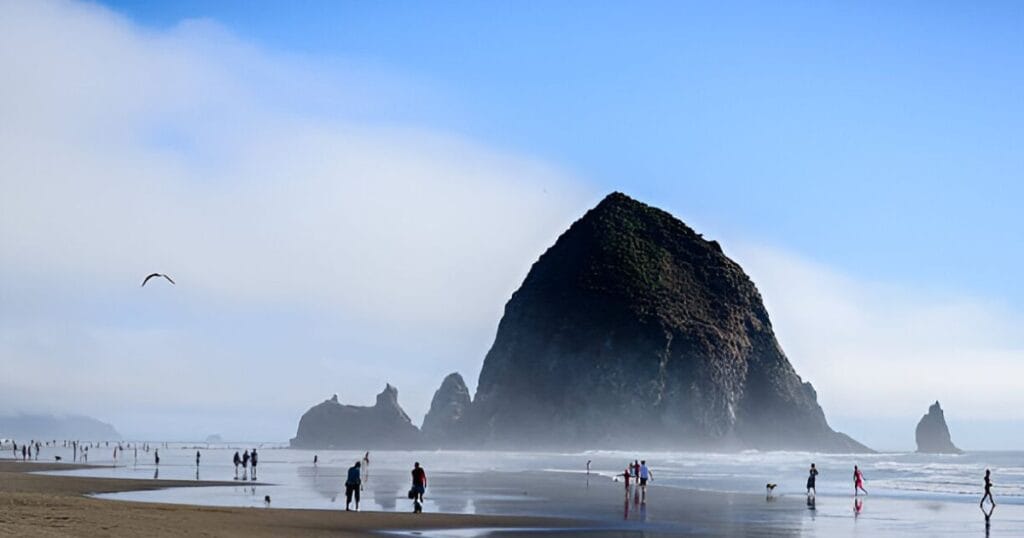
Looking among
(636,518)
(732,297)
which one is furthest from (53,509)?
(732,297)

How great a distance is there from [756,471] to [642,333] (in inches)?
2608

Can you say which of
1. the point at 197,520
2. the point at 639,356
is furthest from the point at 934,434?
the point at 197,520

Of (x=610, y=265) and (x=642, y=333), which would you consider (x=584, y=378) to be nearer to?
(x=642, y=333)

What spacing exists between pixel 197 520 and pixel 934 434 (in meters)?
177

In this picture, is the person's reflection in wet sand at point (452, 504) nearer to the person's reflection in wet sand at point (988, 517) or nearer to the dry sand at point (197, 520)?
the dry sand at point (197, 520)

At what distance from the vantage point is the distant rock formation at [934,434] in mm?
179000

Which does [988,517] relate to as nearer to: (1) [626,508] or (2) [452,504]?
(1) [626,508]

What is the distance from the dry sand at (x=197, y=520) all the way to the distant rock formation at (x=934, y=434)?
166018 mm

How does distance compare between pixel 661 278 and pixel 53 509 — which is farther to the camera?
pixel 661 278

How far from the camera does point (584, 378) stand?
470 ft

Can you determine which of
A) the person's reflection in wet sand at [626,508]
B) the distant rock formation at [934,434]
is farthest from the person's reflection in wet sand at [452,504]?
the distant rock formation at [934,434]

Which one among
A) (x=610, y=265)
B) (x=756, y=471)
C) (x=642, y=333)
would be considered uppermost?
(x=610, y=265)

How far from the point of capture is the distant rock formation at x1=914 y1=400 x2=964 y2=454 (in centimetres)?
17900

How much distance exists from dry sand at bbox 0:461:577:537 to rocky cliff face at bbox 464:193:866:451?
104 meters
